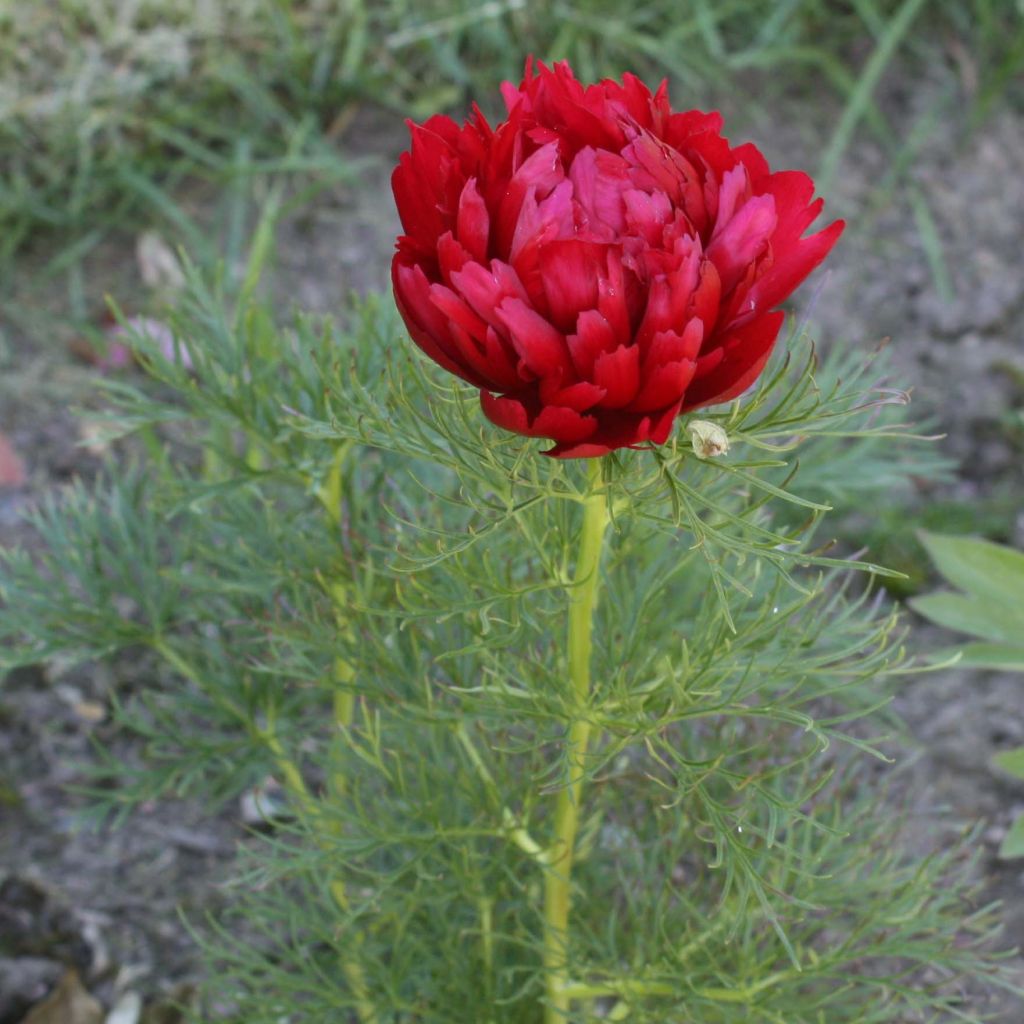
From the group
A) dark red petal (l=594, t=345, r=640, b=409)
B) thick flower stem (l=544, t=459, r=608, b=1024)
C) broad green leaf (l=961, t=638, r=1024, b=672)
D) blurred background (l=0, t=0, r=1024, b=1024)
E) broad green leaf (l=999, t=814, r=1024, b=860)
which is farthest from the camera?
blurred background (l=0, t=0, r=1024, b=1024)

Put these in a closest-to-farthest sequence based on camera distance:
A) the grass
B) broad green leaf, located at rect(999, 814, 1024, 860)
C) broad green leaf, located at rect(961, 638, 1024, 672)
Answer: broad green leaf, located at rect(999, 814, 1024, 860)
broad green leaf, located at rect(961, 638, 1024, 672)
the grass

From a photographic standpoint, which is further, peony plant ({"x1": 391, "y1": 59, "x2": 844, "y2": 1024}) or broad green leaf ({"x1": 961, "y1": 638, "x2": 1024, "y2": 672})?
broad green leaf ({"x1": 961, "y1": 638, "x2": 1024, "y2": 672})

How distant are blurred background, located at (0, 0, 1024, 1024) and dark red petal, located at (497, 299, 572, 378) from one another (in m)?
1.55

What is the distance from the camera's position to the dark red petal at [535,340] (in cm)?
78

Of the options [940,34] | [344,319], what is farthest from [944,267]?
[344,319]

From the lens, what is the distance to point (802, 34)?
8.83 ft

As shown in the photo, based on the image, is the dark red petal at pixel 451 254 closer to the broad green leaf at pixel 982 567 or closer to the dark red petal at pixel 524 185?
the dark red petal at pixel 524 185

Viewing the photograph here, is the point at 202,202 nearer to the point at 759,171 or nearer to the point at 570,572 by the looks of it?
the point at 570,572

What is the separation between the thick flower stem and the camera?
99 centimetres

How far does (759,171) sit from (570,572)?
0.48 m

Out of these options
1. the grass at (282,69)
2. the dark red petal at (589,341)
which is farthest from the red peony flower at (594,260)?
the grass at (282,69)

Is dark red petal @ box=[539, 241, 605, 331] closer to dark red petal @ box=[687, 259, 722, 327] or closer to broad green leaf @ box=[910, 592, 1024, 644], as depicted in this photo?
dark red petal @ box=[687, 259, 722, 327]

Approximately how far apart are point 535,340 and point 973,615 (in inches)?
38.1

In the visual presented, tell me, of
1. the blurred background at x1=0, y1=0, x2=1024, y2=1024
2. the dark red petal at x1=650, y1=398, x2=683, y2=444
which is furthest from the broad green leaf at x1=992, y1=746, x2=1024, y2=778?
the dark red petal at x1=650, y1=398, x2=683, y2=444
